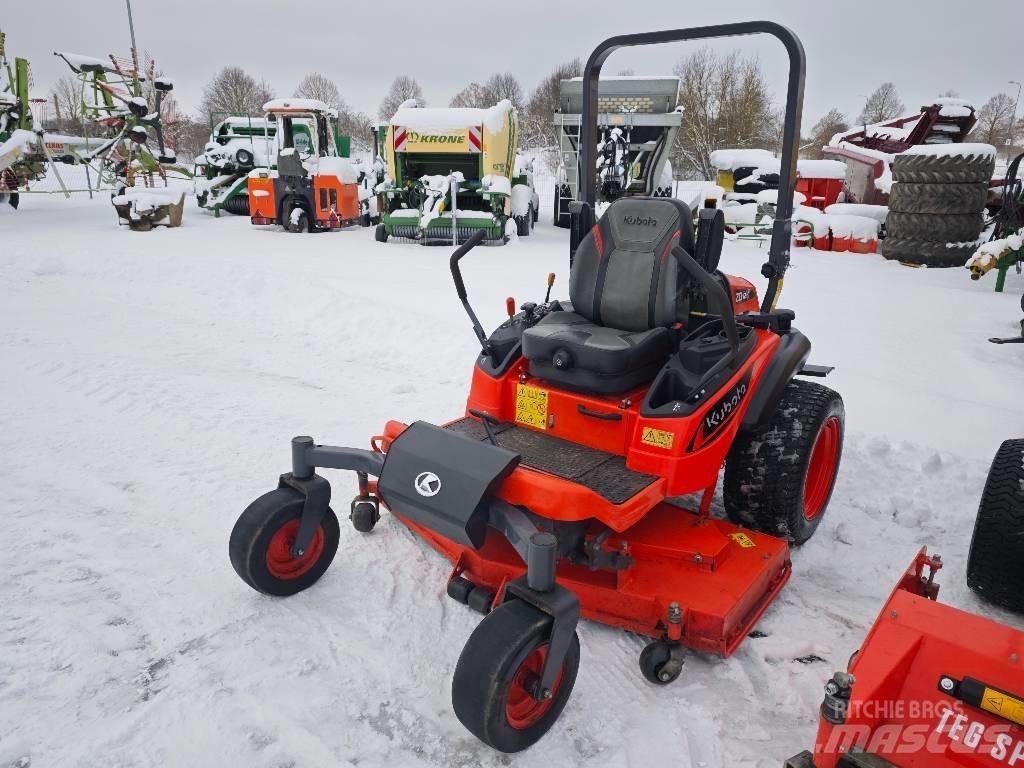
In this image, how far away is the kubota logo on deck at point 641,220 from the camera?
3148mm

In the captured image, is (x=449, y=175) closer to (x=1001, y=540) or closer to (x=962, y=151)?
(x=962, y=151)

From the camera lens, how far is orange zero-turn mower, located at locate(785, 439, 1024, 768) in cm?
165

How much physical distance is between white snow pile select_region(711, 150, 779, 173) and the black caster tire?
43.2 feet

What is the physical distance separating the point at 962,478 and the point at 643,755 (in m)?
2.52

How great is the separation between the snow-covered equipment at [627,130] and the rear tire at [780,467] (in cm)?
989

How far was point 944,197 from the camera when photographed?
32.2ft

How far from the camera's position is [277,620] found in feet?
8.39

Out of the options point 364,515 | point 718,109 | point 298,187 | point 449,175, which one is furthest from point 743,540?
point 718,109

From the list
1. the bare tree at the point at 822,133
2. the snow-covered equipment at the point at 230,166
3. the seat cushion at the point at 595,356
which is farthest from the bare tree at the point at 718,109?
the seat cushion at the point at 595,356

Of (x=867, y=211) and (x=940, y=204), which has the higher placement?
(x=940, y=204)

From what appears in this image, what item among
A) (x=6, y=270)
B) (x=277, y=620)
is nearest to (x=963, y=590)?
(x=277, y=620)

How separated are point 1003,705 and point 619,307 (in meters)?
1.99

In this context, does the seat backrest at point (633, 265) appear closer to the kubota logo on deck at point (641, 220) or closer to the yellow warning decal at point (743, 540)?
the kubota logo on deck at point (641, 220)

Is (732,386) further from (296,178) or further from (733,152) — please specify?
(733,152)
